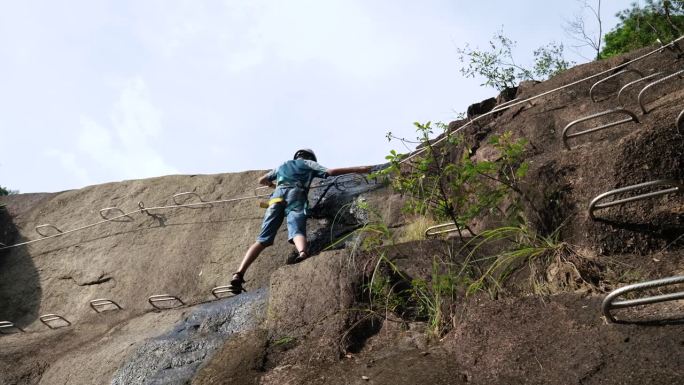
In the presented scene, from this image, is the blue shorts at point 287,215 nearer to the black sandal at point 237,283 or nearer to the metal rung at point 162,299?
the black sandal at point 237,283

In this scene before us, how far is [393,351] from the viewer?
427 cm

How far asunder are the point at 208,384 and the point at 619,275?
2.67 metres

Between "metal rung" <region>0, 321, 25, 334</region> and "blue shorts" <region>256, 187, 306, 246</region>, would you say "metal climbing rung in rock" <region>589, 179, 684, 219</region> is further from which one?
"metal rung" <region>0, 321, 25, 334</region>

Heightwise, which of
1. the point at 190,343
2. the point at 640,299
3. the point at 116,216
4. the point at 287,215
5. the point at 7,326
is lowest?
the point at 640,299

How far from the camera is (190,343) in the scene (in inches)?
221

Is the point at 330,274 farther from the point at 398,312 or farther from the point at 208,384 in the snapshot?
the point at 208,384

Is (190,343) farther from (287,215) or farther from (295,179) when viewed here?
(295,179)

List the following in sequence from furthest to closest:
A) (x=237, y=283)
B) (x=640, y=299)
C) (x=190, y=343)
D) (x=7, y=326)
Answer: (x=7, y=326), (x=237, y=283), (x=190, y=343), (x=640, y=299)

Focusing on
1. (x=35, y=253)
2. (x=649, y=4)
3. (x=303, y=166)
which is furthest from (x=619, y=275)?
(x=649, y=4)

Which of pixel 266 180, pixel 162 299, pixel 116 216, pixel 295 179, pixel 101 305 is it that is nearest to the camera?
pixel 162 299

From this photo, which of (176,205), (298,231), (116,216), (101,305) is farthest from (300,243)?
(116,216)

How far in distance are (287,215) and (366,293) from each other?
111 inches

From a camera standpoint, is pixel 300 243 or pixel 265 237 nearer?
pixel 300 243

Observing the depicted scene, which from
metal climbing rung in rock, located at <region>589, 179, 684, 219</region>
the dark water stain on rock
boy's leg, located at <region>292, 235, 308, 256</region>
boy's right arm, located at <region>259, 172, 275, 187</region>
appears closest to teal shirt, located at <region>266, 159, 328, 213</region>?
boy's right arm, located at <region>259, 172, 275, 187</region>
